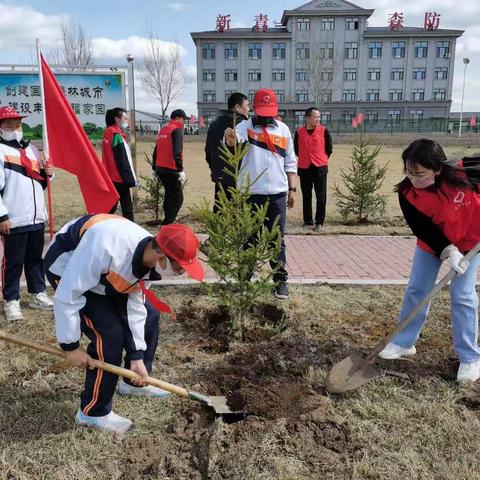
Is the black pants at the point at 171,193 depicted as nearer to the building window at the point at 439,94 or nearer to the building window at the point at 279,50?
the building window at the point at 279,50

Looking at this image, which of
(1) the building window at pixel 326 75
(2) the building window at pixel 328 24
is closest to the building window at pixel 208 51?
(2) the building window at pixel 328 24

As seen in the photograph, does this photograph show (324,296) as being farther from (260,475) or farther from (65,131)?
(65,131)

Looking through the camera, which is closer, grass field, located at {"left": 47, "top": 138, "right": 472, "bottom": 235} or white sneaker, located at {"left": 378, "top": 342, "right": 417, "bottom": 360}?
white sneaker, located at {"left": 378, "top": 342, "right": 417, "bottom": 360}

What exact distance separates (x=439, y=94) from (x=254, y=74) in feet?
72.2

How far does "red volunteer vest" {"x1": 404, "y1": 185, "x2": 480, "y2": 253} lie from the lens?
281 centimetres

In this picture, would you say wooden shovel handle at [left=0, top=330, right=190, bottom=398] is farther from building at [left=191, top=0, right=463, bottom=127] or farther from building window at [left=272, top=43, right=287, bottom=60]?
building window at [left=272, top=43, right=287, bottom=60]

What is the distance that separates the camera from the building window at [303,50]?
182 feet

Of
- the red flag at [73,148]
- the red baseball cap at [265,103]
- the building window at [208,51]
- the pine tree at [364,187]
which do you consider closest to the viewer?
the red flag at [73,148]

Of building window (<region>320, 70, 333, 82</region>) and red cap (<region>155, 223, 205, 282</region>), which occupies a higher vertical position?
building window (<region>320, 70, 333, 82</region>)

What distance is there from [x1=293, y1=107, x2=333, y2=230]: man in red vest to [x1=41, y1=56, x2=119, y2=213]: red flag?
13.1 ft

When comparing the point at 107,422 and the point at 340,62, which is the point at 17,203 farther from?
the point at 340,62

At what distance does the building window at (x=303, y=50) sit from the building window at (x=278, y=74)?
8.56 ft

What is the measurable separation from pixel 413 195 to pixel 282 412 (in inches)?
61.9

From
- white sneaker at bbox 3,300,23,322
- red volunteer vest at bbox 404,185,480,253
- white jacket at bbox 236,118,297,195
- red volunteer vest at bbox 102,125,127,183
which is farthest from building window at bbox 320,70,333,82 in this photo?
red volunteer vest at bbox 404,185,480,253
